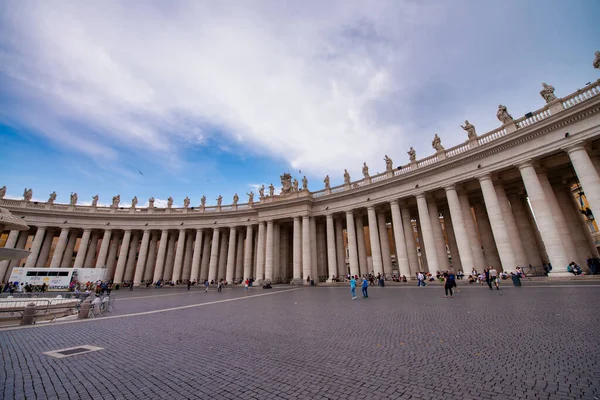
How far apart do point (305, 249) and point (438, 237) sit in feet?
53.8

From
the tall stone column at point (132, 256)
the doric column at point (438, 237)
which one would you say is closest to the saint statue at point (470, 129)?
the doric column at point (438, 237)

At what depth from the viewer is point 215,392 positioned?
3674mm

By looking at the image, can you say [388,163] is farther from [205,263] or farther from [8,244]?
[8,244]

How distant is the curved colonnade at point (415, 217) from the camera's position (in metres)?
19.5

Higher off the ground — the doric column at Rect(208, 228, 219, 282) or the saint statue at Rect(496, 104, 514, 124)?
the saint statue at Rect(496, 104, 514, 124)

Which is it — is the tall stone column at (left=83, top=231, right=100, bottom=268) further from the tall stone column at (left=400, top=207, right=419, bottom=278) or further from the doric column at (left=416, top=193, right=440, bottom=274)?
the doric column at (left=416, top=193, right=440, bottom=274)

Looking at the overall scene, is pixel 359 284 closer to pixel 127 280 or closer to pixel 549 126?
pixel 549 126

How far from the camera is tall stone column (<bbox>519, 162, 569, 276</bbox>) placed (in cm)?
1803

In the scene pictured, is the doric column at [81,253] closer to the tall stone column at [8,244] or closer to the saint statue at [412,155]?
the tall stone column at [8,244]

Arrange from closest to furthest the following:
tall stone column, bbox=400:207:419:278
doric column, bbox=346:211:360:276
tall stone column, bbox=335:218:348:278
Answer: tall stone column, bbox=400:207:419:278 < doric column, bbox=346:211:360:276 < tall stone column, bbox=335:218:348:278

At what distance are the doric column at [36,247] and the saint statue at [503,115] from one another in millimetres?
64347

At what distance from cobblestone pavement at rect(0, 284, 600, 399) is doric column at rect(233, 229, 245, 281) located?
3741cm

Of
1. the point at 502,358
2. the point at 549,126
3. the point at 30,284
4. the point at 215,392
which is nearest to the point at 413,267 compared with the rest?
the point at 549,126

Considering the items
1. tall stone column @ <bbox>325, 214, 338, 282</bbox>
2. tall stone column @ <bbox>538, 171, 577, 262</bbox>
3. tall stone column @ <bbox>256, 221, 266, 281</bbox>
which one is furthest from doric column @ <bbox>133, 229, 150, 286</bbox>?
tall stone column @ <bbox>538, 171, 577, 262</bbox>
